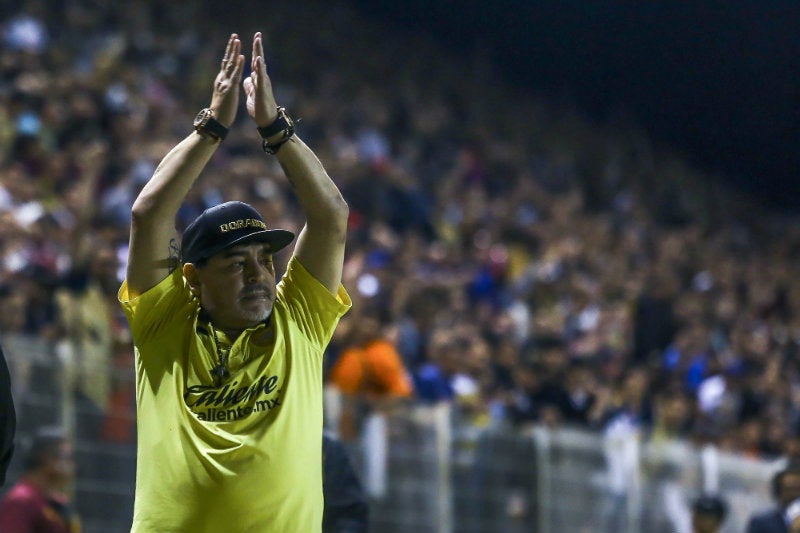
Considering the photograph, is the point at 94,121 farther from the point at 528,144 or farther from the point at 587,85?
the point at 587,85

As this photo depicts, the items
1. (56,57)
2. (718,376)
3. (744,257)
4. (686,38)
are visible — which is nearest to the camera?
(56,57)

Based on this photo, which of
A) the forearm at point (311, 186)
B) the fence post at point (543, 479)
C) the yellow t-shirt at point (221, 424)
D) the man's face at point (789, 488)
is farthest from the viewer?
the fence post at point (543, 479)

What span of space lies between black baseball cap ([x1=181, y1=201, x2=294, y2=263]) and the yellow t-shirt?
5.2 inches

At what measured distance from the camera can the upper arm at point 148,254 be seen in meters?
4.82

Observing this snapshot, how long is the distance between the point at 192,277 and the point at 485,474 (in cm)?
729

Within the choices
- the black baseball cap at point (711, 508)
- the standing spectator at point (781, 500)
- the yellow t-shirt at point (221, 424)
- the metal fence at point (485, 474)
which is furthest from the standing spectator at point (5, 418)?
the standing spectator at point (781, 500)

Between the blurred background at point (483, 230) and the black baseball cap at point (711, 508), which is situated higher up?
the blurred background at point (483, 230)

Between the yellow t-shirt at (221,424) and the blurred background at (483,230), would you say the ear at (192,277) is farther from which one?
the blurred background at (483,230)

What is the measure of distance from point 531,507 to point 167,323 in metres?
7.88

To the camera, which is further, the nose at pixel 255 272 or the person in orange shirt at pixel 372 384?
the person in orange shirt at pixel 372 384

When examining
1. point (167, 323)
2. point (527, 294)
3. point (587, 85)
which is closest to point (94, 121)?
point (527, 294)

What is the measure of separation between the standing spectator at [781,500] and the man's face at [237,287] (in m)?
5.39

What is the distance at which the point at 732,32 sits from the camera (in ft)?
93.1

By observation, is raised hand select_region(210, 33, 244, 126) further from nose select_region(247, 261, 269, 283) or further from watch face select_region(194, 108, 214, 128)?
nose select_region(247, 261, 269, 283)
